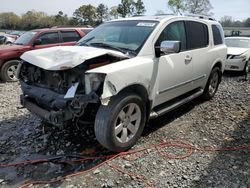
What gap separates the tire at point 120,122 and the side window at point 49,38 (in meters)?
6.14

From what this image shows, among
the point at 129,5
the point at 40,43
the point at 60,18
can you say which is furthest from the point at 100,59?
the point at 60,18

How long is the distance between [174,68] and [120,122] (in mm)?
1426

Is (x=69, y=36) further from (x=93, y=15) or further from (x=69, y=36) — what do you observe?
(x=93, y=15)

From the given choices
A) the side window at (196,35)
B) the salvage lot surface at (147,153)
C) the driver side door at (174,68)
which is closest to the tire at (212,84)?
the salvage lot surface at (147,153)

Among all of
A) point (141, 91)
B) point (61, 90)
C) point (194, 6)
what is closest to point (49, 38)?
point (61, 90)

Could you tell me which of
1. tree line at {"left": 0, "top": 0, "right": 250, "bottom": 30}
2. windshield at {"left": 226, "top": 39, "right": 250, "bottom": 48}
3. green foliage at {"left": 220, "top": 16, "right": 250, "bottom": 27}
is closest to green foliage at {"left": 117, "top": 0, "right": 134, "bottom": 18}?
tree line at {"left": 0, "top": 0, "right": 250, "bottom": 30}

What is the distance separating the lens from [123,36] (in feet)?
14.3

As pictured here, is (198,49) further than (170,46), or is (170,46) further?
(198,49)

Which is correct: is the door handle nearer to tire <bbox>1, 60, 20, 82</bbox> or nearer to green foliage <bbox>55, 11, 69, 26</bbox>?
tire <bbox>1, 60, 20, 82</bbox>

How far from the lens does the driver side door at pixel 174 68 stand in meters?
4.25

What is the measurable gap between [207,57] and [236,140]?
197 cm

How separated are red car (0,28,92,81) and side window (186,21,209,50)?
4825 mm

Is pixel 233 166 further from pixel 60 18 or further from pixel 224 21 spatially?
pixel 60 18

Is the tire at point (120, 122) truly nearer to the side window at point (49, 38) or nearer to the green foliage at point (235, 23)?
the side window at point (49, 38)
